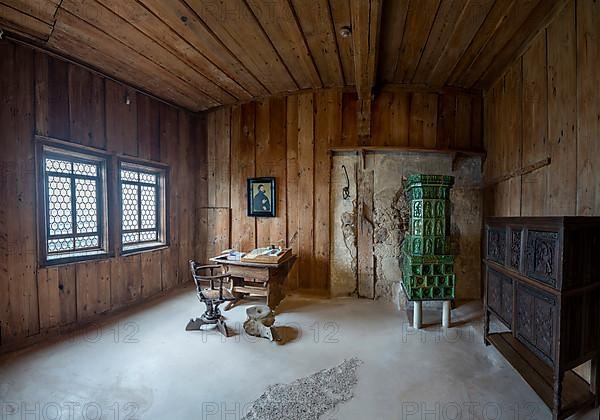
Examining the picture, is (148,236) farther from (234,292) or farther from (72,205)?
(234,292)

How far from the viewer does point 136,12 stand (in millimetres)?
2383

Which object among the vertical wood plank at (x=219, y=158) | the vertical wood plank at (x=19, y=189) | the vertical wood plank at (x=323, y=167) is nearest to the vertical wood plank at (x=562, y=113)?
the vertical wood plank at (x=323, y=167)

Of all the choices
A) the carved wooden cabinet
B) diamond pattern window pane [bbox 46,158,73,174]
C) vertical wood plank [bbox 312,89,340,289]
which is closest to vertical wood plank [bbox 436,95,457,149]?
vertical wood plank [bbox 312,89,340,289]

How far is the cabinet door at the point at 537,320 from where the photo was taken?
1653mm

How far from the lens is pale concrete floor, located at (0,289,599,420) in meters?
1.86

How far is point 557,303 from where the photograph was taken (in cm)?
158

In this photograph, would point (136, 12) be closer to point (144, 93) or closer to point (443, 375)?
point (144, 93)

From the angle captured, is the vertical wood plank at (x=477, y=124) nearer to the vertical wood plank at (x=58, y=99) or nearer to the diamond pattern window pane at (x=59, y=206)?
the vertical wood plank at (x=58, y=99)

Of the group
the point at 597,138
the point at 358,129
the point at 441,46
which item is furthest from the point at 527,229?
the point at 358,129

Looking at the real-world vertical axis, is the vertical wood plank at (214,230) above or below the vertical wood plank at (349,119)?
below

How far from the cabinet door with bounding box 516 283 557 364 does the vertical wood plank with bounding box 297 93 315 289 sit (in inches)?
103

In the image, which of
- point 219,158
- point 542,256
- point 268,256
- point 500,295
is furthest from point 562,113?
point 219,158

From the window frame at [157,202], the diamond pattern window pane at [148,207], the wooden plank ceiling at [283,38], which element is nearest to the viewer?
the wooden plank ceiling at [283,38]

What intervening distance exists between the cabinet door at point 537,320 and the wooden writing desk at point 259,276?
7.66 feet
